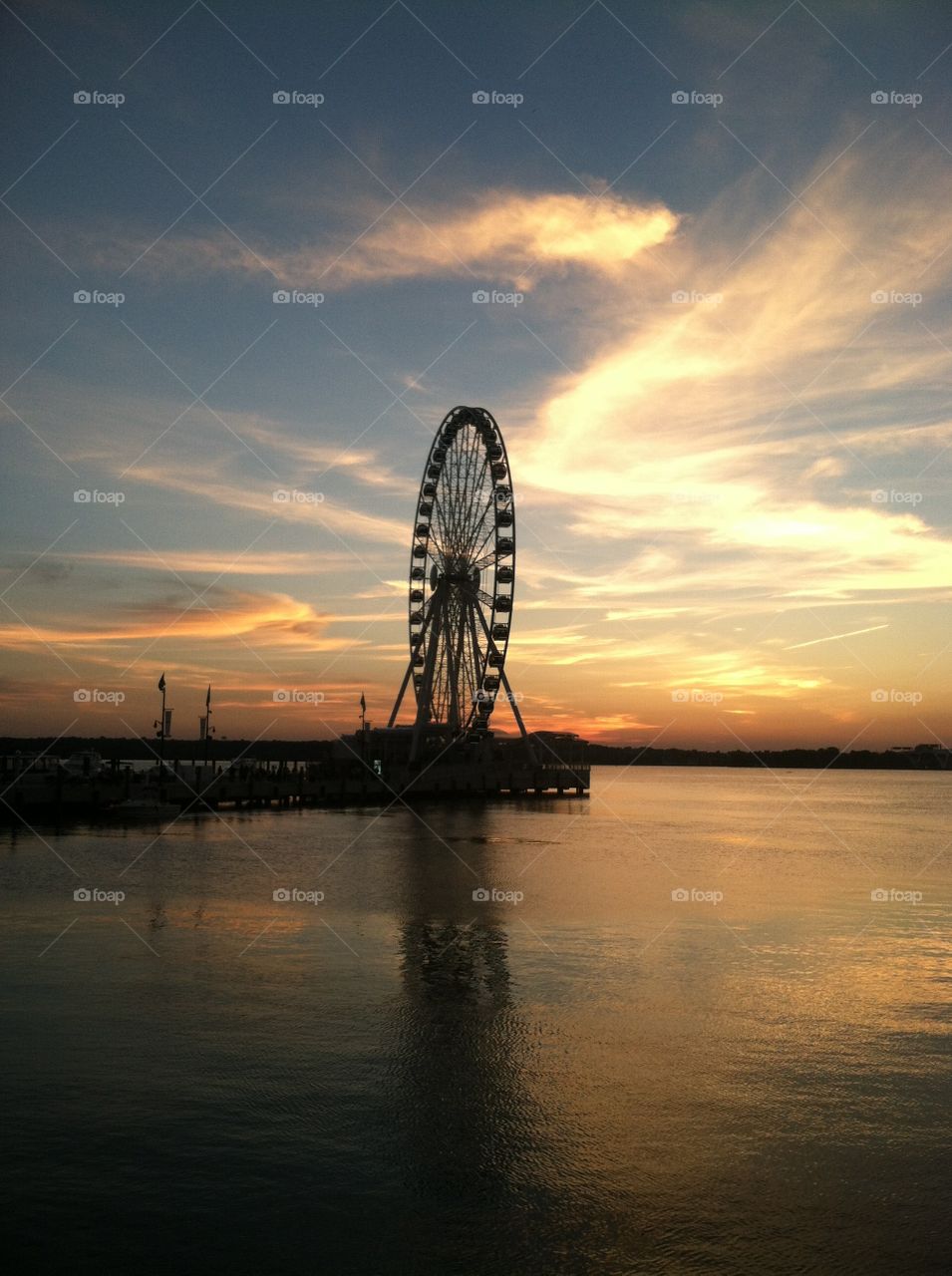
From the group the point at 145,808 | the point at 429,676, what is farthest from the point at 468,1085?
the point at 429,676

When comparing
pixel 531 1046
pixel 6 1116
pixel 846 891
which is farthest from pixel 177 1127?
pixel 846 891

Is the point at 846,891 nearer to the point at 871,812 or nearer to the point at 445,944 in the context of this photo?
the point at 445,944

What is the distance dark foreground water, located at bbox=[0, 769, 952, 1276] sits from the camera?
31.5ft

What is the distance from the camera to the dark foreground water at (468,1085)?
961cm

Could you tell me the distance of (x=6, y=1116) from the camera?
473 inches

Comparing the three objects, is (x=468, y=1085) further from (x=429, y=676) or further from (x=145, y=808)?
(x=429, y=676)

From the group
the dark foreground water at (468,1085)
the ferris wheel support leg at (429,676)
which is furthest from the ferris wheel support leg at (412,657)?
the dark foreground water at (468,1085)

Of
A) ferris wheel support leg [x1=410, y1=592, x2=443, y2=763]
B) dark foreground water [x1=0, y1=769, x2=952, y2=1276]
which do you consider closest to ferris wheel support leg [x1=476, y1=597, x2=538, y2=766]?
ferris wheel support leg [x1=410, y1=592, x2=443, y2=763]

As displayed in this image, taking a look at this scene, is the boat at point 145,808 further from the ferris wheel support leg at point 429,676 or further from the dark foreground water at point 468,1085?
the dark foreground water at point 468,1085

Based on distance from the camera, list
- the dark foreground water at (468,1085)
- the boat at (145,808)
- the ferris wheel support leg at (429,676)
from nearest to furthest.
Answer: the dark foreground water at (468,1085), the boat at (145,808), the ferris wheel support leg at (429,676)

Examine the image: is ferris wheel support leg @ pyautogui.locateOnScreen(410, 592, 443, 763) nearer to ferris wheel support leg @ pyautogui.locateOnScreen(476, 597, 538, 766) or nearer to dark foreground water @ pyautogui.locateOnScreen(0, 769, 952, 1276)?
ferris wheel support leg @ pyautogui.locateOnScreen(476, 597, 538, 766)

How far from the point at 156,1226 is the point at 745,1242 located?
498 cm

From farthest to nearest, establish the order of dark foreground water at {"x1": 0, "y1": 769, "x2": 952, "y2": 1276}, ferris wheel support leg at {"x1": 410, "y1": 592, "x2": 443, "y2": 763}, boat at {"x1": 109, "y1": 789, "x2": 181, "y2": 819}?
ferris wheel support leg at {"x1": 410, "y1": 592, "x2": 443, "y2": 763} → boat at {"x1": 109, "y1": 789, "x2": 181, "y2": 819} → dark foreground water at {"x1": 0, "y1": 769, "x2": 952, "y2": 1276}

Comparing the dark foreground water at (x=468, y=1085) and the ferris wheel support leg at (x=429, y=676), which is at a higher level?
the ferris wheel support leg at (x=429, y=676)
